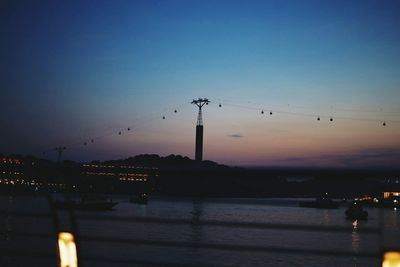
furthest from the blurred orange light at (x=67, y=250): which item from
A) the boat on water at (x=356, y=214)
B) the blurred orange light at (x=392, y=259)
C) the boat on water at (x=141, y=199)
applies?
the boat on water at (x=141, y=199)

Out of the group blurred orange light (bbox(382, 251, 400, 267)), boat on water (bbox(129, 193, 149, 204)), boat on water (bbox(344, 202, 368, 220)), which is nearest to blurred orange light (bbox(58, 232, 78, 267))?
blurred orange light (bbox(382, 251, 400, 267))

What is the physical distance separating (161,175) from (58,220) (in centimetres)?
57

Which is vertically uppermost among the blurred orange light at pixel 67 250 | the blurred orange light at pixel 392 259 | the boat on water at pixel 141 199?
the blurred orange light at pixel 392 259

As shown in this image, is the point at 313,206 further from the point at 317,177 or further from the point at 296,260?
the point at 317,177

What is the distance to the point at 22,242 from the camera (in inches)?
1029

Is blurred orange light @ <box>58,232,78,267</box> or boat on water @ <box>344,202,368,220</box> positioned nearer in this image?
blurred orange light @ <box>58,232,78,267</box>

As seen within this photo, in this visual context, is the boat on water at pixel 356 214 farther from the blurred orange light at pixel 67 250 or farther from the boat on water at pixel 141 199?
the blurred orange light at pixel 67 250

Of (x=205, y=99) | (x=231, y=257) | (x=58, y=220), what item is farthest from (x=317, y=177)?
(x=205, y=99)

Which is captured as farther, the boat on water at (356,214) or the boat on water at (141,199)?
the boat on water at (141,199)

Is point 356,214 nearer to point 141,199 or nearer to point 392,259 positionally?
point 141,199

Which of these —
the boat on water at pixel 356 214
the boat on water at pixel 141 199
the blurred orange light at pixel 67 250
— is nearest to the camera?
the blurred orange light at pixel 67 250

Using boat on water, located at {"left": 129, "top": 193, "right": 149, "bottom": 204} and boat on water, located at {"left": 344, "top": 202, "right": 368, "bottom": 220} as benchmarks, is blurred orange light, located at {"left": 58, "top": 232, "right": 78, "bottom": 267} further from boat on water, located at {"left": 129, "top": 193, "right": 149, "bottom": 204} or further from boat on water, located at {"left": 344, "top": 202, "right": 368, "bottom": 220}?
boat on water, located at {"left": 129, "top": 193, "right": 149, "bottom": 204}

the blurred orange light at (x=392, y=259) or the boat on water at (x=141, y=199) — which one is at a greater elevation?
the blurred orange light at (x=392, y=259)

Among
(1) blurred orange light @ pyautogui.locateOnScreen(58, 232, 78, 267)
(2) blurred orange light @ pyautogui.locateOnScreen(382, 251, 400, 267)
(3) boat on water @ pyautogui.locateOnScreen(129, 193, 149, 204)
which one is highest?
(2) blurred orange light @ pyautogui.locateOnScreen(382, 251, 400, 267)
